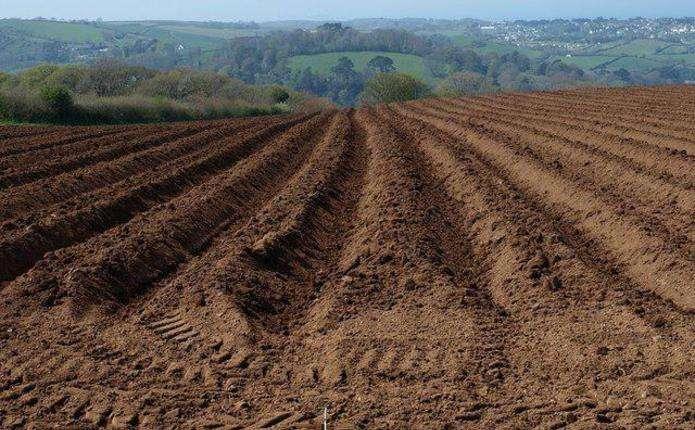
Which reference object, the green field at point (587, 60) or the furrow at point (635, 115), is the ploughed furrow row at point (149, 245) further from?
the green field at point (587, 60)

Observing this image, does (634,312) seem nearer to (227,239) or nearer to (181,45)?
(227,239)

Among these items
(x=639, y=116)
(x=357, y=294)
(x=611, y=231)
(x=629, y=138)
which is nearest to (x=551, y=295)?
(x=357, y=294)

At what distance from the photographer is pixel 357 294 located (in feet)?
29.1

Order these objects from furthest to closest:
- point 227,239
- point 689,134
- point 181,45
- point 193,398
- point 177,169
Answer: point 181,45 → point 689,134 → point 177,169 → point 227,239 → point 193,398

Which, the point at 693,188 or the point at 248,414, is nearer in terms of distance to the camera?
the point at 248,414

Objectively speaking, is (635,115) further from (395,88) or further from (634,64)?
(634,64)

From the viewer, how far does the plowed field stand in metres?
6.06

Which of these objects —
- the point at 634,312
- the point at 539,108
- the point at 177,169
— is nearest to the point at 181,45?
the point at 539,108

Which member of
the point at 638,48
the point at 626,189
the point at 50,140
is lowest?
the point at 638,48

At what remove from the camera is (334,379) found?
658 centimetres

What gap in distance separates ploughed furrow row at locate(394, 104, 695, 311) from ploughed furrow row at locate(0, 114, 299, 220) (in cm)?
810

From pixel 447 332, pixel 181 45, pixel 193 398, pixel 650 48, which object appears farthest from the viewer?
pixel 181 45

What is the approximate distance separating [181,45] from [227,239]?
193m

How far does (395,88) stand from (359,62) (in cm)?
6784
